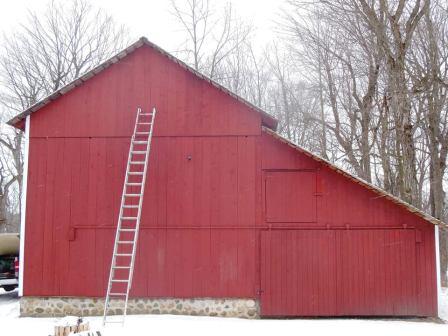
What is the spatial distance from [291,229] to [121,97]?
4.79 m

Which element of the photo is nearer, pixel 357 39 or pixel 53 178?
pixel 53 178

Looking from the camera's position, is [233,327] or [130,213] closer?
[233,327]

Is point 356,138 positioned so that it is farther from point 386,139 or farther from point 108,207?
point 108,207

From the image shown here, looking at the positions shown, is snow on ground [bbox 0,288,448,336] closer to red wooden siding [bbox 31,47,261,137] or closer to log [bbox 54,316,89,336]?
log [bbox 54,316,89,336]

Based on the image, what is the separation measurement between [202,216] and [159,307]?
7.05 feet

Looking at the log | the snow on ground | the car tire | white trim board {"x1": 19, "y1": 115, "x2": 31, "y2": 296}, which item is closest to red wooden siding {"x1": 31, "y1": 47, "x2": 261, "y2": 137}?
white trim board {"x1": 19, "y1": 115, "x2": 31, "y2": 296}

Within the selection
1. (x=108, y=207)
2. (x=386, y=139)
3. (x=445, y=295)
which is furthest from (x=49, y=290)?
(x=386, y=139)

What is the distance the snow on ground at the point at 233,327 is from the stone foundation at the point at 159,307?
0.76 ft

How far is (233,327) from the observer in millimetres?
9984

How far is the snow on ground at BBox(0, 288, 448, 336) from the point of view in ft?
31.2

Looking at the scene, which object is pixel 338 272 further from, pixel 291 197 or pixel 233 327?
pixel 233 327

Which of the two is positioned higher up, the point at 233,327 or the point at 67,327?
the point at 67,327

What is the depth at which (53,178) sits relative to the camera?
11320 millimetres

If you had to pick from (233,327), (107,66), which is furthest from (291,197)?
(107,66)
